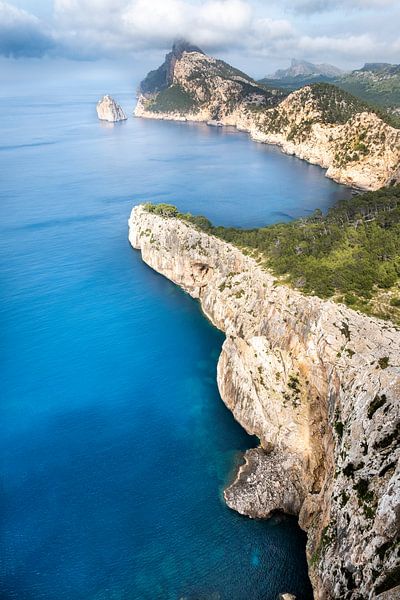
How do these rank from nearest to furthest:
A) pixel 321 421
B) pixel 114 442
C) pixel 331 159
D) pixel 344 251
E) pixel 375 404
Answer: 1. pixel 375 404
2. pixel 321 421
3. pixel 114 442
4. pixel 344 251
5. pixel 331 159

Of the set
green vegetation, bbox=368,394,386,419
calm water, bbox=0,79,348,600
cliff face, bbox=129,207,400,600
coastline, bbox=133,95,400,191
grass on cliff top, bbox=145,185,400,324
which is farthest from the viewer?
coastline, bbox=133,95,400,191

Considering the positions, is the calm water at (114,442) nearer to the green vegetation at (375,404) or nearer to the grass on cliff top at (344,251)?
the green vegetation at (375,404)

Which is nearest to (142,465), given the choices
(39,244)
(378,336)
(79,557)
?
(79,557)

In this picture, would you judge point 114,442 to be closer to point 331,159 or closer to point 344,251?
point 344,251

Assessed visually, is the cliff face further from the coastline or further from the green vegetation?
the coastline

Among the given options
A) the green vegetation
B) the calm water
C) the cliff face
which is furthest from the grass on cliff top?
the calm water

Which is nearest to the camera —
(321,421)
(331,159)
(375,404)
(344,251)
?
(375,404)

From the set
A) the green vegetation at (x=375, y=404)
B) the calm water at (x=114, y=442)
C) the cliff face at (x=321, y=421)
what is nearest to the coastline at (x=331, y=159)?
the calm water at (x=114, y=442)

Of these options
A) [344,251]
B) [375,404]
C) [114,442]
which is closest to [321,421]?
[375,404]
